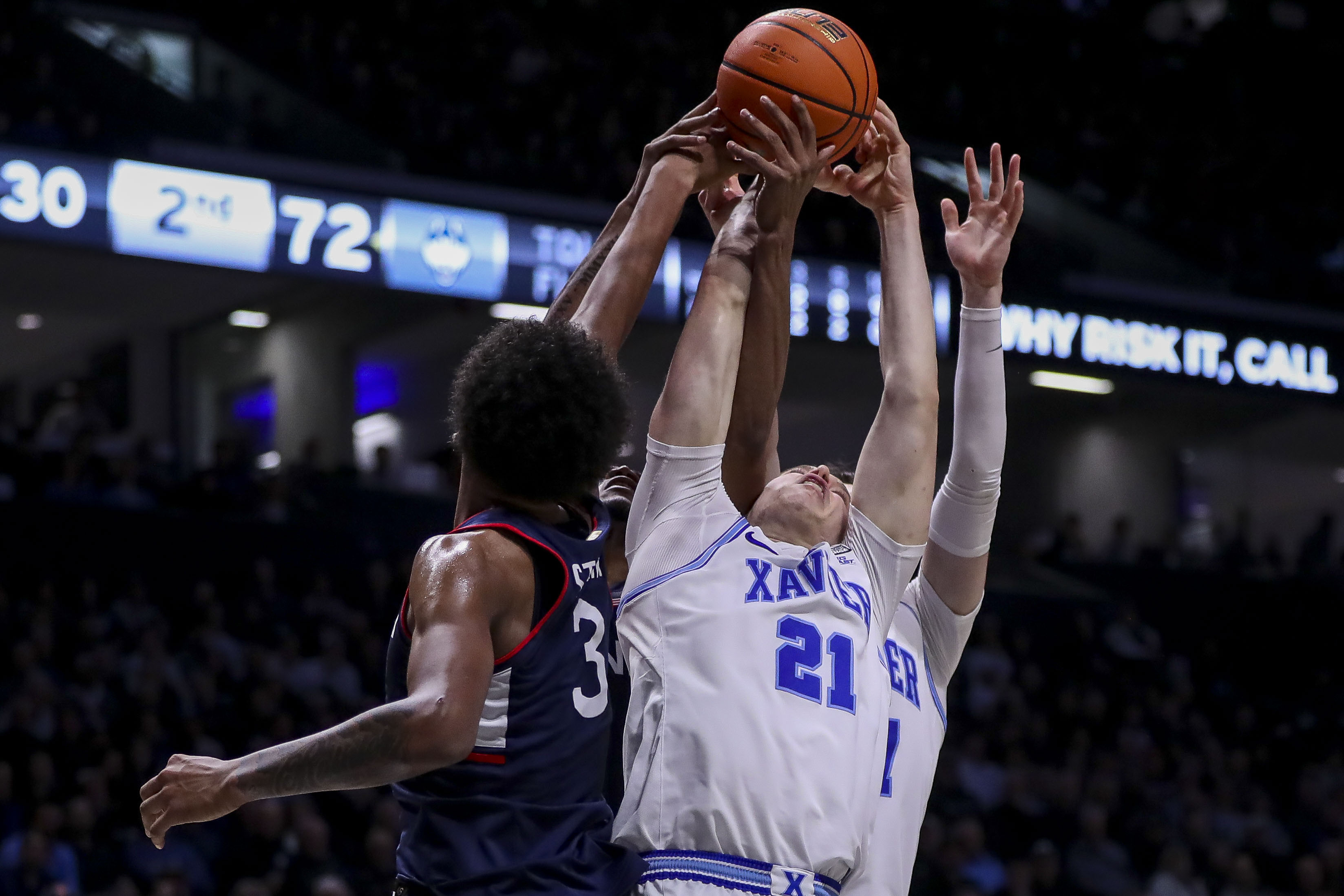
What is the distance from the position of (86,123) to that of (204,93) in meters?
2.18

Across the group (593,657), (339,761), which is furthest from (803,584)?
(339,761)

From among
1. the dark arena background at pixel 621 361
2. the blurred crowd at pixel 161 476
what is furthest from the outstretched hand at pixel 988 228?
the blurred crowd at pixel 161 476

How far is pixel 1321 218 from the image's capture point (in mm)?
16953

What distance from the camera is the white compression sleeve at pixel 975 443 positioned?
299cm

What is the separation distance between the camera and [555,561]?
2.45m

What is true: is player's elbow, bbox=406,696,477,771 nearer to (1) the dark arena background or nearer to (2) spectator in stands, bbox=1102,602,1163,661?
(1) the dark arena background

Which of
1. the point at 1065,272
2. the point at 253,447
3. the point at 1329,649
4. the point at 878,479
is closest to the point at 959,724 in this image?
the point at 1065,272

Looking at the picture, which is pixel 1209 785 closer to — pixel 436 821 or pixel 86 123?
pixel 86 123

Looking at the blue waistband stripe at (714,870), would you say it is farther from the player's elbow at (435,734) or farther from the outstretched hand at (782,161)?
the outstretched hand at (782,161)

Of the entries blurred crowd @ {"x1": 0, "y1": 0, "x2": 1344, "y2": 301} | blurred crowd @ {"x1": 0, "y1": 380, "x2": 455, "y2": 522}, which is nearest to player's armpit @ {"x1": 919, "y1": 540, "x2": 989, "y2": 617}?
blurred crowd @ {"x1": 0, "y1": 0, "x2": 1344, "y2": 301}

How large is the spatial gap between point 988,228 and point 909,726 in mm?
971

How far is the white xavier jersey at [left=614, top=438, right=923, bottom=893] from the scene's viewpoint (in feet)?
8.36

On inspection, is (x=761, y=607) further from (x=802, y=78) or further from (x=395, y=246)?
(x=395, y=246)

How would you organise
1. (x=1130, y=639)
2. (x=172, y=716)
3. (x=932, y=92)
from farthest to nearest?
(x=932, y=92) < (x=1130, y=639) < (x=172, y=716)
